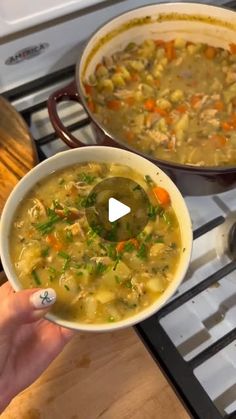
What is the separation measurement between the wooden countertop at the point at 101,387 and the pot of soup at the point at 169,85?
0.34m

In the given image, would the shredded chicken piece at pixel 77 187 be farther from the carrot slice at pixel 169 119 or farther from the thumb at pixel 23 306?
the carrot slice at pixel 169 119

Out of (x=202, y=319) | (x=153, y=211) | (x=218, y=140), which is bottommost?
(x=202, y=319)

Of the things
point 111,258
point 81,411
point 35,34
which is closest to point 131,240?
point 111,258

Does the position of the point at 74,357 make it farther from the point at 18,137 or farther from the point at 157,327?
the point at 18,137

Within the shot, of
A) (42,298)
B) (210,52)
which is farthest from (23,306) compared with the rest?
(210,52)

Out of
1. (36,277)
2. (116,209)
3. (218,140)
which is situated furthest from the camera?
(218,140)

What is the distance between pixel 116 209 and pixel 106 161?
0.09 metres

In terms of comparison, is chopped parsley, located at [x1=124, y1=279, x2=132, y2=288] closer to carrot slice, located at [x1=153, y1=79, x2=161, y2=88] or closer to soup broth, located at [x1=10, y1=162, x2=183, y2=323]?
soup broth, located at [x1=10, y1=162, x2=183, y2=323]

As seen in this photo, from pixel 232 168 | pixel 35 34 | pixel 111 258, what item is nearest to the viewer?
pixel 111 258

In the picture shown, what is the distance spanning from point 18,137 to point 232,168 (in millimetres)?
426

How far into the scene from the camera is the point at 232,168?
975 millimetres

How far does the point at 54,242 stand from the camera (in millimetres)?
828

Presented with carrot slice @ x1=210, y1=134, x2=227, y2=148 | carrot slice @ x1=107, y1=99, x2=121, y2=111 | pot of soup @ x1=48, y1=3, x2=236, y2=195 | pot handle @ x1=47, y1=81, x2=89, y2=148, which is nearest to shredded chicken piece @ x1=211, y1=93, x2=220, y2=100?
pot of soup @ x1=48, y1=3, x2=236, y2=195

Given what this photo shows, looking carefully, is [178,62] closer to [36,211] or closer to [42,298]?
[36,211]
